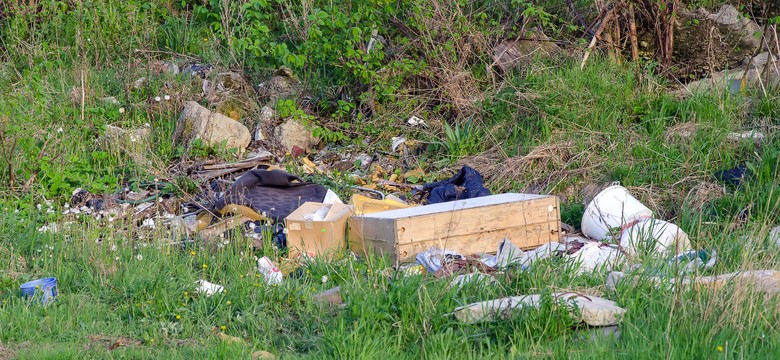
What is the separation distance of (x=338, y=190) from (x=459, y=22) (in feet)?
8.21

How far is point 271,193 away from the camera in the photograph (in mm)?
7250

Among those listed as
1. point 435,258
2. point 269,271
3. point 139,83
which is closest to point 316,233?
point 269,271

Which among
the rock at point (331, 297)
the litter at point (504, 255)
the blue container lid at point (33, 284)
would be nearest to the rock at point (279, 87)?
the litter at point (504, 255)

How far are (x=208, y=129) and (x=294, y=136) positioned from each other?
0.90 metres

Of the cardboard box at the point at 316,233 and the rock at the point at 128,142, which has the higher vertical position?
the rock at the point at 128,142

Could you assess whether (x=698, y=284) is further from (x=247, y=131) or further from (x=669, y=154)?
(x=247, y=131)

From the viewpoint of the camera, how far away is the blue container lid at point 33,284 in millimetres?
5039

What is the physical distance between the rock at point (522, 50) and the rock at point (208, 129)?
2.81 metres

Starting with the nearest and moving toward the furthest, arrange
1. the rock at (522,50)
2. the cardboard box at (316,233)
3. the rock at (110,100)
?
the cardboard box at (316,233)
the rock at (522,50)
the rock at (110,100)

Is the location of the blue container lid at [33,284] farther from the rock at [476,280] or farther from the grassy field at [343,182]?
the rock at [476,280]

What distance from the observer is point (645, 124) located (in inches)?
318

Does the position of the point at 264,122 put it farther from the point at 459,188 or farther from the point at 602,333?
the point at 602,333

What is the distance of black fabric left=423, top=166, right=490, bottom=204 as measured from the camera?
7.17 meters

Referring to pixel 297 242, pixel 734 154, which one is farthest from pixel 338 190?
pixel 734 154
